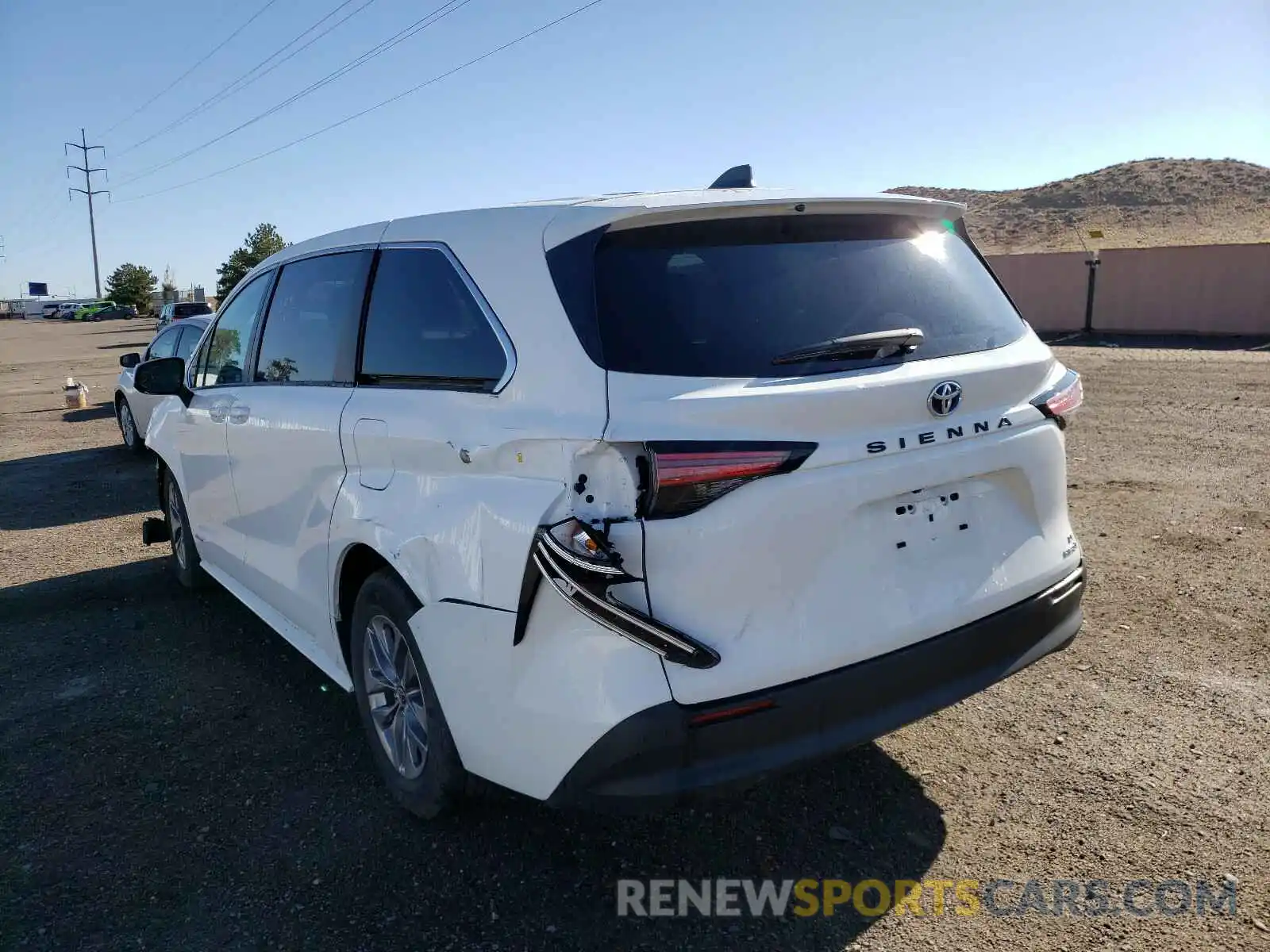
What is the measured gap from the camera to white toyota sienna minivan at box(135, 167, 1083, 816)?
2.32 metres

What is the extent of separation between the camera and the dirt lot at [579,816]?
2697mm

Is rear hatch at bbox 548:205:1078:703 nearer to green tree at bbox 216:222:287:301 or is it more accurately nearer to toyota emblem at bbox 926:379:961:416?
toyota emblem at bbox 926:379:961:416

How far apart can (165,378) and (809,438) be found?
3802mm

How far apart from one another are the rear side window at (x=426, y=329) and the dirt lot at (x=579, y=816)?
1.25 meters

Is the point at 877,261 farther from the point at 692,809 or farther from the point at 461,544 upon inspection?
the point at 692,809

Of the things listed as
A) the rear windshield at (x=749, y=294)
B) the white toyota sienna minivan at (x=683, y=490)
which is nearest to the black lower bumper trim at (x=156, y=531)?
the white toyota sienna minivan at (x=683, y=490)

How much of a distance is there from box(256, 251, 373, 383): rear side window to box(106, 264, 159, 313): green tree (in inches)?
3574

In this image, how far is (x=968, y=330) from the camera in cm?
295

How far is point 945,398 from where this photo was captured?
2.65m

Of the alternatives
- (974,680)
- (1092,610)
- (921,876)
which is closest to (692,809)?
(921,876)

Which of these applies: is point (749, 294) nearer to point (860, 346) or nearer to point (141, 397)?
point (860, 346)

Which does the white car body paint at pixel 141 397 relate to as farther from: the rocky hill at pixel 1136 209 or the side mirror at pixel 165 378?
the rocky hill at pixel 1136 209

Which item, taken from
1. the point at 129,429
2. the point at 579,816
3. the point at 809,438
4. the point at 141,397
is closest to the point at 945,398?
the point at 809,438

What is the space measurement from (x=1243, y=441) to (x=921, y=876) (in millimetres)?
7667
